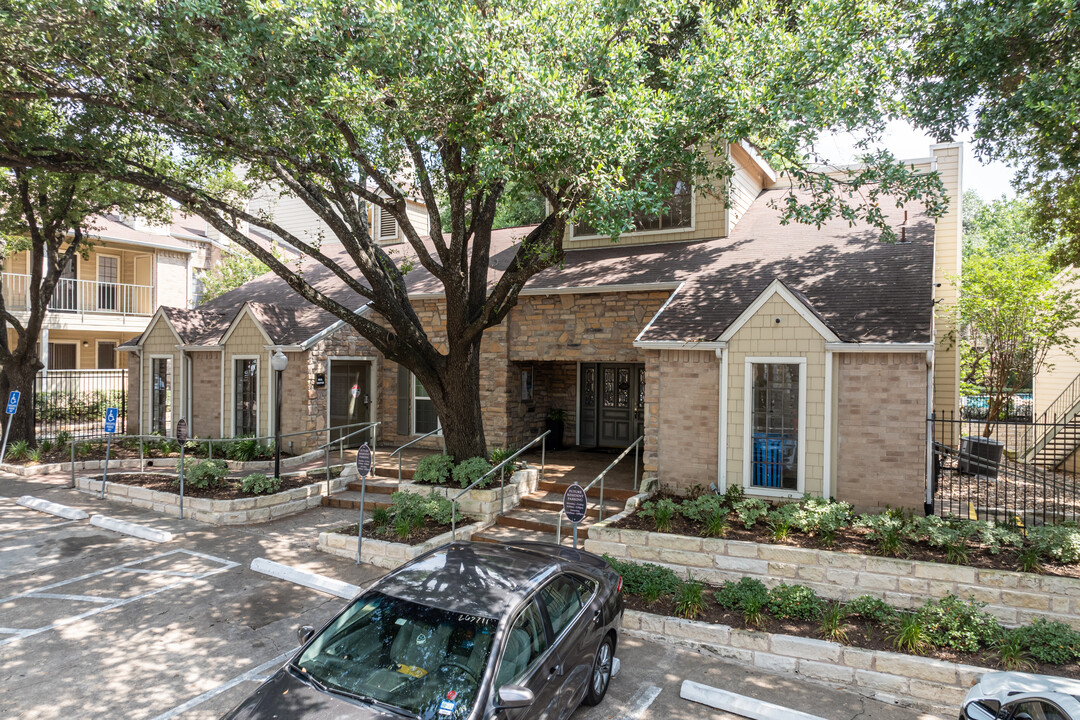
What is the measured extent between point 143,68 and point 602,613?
30.3 ft

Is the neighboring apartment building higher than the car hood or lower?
higher

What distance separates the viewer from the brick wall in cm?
938

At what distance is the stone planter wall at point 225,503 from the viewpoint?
430 inches

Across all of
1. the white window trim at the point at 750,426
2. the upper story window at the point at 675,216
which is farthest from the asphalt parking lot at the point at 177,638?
the upper story window at the point at 675,216

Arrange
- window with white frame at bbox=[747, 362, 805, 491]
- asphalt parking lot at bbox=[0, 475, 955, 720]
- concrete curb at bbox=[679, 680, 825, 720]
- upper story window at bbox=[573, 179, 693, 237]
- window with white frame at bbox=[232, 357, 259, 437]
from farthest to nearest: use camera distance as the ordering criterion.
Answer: window with white frame at bbox=[232, 357, 259, 437] < upper story window at bbox=[573, 179, 693, 237] < window with white frame at bbox=[747, 362, 805, 491] < asphalt parking lot at bbox=[0, 475, 955, 720] < concrete curb at bbox=[679, 680, 825, 720]

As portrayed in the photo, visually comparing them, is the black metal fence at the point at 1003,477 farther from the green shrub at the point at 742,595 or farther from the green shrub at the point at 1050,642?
the green shrub at the point at 742,595

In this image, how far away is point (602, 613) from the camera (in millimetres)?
5441

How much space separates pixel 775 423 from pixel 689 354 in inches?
72.5

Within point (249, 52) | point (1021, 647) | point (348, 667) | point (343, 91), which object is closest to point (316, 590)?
point (348, 667)

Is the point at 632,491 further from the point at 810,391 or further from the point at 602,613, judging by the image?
the point at 602,613

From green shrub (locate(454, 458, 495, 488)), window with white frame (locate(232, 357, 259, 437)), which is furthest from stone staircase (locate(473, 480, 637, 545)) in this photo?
window with white frame (locate(232, 357, 259, 437))

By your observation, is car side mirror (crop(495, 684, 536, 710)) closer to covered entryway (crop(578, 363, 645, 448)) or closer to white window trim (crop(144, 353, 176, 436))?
covered entryway (crop(578, 363, 645, 448))

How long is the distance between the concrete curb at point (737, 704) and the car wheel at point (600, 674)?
0.72 m

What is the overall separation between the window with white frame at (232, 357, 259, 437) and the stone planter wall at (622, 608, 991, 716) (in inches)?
499
